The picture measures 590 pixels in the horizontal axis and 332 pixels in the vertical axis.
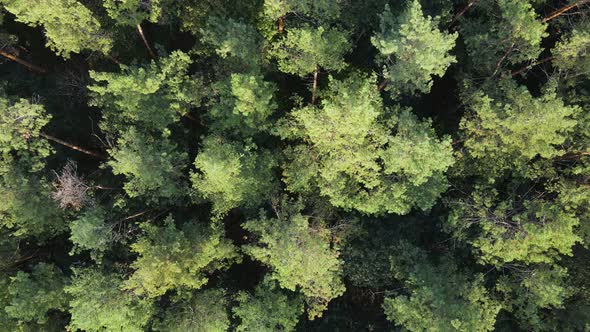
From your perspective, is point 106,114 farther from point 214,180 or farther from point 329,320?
point 329,320

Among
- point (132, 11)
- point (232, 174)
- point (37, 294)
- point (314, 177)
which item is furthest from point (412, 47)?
point (37, 294)

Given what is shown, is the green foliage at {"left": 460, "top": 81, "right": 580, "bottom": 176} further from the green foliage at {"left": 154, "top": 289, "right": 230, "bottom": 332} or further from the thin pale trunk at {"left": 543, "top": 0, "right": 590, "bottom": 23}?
the green foliage at {"left": 154, "top": 289, "right": 230, "bottom": 332}

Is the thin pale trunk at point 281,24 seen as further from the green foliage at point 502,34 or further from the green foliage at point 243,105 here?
the green foliage at point 502,34

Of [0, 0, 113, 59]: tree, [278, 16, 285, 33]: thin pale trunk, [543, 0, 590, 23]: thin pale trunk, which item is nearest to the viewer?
[0, 0, 113, 59]: tree

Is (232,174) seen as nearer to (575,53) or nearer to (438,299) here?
(438,299)

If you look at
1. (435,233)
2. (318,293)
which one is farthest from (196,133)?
(435,233)

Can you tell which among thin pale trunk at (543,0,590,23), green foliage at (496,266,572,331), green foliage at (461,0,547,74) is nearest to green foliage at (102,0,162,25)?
green foliage at (461,0,547,74)

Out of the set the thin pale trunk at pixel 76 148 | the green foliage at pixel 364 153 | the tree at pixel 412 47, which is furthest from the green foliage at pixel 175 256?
the tree at pixel 412 47
